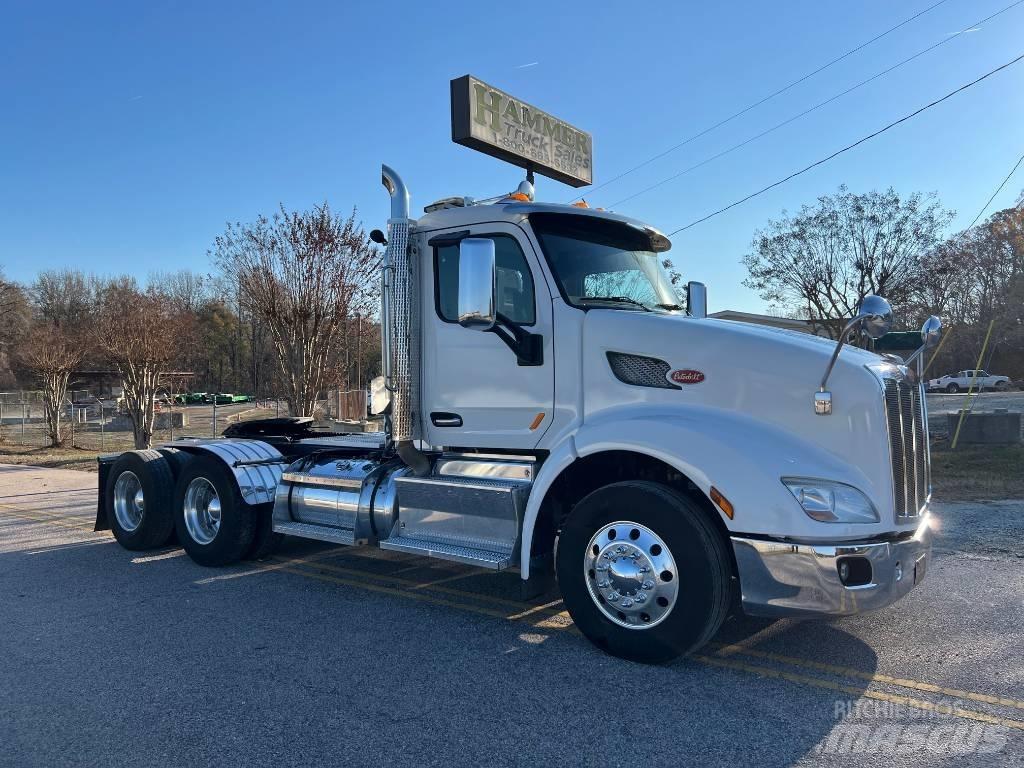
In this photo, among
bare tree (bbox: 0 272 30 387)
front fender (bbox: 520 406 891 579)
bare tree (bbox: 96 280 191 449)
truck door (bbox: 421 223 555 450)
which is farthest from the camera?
bare tree (bbox: 0 272 30 387)

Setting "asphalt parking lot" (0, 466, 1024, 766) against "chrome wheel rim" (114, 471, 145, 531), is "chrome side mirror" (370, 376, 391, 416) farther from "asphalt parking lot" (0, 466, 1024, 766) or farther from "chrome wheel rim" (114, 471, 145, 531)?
"chrome wheel rim" (114, 471, 145, 531)

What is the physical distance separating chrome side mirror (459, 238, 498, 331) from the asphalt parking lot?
2052 millimetres

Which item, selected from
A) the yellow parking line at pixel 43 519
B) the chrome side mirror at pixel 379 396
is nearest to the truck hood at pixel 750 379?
the chrome side mirror at pixel 379 396

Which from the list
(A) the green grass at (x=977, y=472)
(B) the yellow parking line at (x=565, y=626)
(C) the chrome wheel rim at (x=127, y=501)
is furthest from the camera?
(A) the green grass at (x=977, y=472)

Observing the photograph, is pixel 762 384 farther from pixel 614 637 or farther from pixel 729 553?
pixel 614 637

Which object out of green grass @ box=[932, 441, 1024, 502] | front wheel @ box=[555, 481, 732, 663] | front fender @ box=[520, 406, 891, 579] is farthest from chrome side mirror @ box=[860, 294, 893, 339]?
green grass @ box=[932, 441, 1024, 502]

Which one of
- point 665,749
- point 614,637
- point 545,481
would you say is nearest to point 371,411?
point 545,481

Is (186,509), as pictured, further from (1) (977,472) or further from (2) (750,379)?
(1) (977,472)

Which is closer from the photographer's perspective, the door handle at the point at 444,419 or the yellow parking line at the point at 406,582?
the door handle at the point at 444,419

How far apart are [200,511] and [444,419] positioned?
3172 millimetres

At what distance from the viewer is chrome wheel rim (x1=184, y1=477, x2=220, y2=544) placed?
7.16m

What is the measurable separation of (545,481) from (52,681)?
3.02 m

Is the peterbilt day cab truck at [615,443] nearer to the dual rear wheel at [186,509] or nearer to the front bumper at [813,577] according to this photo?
the front bumper at [813,577]

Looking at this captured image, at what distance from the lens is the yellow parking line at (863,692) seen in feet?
11.7
